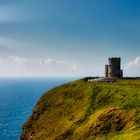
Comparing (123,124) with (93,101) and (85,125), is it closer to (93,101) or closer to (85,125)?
(85,125)

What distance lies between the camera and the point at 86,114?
68938mm

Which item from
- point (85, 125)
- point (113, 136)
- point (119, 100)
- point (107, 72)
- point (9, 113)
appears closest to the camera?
point (113, 136)

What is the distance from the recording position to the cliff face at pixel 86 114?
55062mm

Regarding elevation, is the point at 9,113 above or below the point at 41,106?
below

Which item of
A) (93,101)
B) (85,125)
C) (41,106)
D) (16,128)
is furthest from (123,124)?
(16,128)

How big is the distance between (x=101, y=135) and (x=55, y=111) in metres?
30.6

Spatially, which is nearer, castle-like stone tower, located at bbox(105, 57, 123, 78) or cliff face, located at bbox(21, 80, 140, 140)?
cliff face, located at bbox(21, 80, 140, 140)

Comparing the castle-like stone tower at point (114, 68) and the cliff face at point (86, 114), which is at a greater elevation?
the castle-like stone tower at point (114, 68)

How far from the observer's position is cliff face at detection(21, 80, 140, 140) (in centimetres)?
5506

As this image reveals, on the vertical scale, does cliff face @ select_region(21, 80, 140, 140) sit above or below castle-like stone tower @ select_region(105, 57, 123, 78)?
below

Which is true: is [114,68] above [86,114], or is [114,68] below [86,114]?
above

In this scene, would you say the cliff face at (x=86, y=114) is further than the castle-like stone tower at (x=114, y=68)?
No

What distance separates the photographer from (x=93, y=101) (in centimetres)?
7481

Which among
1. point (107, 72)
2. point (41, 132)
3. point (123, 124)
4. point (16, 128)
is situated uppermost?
point (107, 72)
